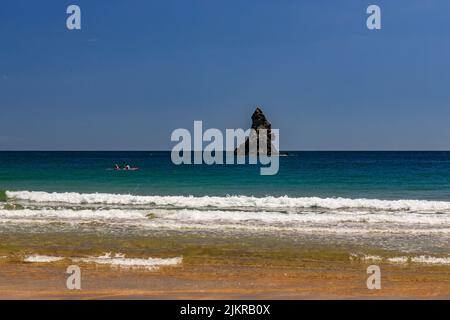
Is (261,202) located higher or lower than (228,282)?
higher

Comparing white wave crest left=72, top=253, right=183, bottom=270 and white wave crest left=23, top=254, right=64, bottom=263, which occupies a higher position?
white wave crest left=23, top=254, right=64, bottom=263

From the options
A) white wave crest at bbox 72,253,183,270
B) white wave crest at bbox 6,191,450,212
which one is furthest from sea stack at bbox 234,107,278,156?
white wave crest at bbox 72,253,183,270

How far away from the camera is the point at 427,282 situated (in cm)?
887

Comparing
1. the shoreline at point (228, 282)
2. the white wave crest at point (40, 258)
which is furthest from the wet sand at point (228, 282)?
the white wave crest at point (40, 258)

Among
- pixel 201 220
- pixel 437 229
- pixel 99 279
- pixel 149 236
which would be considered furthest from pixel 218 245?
pixel 437 229

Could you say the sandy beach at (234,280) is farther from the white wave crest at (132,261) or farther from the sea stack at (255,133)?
the sea stack at (255,133)

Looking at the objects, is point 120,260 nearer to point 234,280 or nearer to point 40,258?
point 40,258

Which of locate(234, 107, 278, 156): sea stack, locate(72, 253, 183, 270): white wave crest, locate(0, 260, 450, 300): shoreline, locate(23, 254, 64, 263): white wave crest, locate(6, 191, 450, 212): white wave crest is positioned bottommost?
locate(0, 260, 450, 300): shoreline

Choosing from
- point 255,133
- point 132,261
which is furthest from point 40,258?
point 255,133

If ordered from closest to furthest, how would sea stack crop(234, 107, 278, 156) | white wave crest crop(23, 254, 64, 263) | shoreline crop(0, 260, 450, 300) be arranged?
shoreline crop(0, 260, 450, 300) → white wave crest crop(23, 254, 64, 263) → sea stack crop(234, 107, 278, 156)

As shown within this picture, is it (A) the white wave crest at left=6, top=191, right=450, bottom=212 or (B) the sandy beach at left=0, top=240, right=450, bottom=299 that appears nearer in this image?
(B) the sandy beach at left=0, top=240, right=450, bottom=299

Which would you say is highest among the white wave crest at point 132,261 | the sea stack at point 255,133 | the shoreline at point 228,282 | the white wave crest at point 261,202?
the sea stack at point 255,133

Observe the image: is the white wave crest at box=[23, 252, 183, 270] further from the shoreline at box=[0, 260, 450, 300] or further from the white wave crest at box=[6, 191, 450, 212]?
the white wave crest at box=[6, 191, 450, 212]
